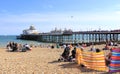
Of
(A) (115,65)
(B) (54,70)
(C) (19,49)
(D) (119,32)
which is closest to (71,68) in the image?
(B) (54,70)

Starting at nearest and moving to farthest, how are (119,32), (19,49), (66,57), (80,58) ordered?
(80,58) < (66,57) < (19,49) < (119,32)

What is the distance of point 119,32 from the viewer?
69.8 m

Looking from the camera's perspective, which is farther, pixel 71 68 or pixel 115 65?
pixel 71 68

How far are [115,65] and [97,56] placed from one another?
1362 mm

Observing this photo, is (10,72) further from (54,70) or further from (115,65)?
(115,65)

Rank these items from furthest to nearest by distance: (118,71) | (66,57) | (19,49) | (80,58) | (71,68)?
1. (19,49)
2. (66,57)
3. (80,58)
4. (71,68)
5. (118,71)

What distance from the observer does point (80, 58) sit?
14.8 metres

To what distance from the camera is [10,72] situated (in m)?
12.9

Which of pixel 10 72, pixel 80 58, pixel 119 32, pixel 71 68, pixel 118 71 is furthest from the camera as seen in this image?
pixel 119 32

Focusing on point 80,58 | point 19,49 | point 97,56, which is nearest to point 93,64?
point 97,56

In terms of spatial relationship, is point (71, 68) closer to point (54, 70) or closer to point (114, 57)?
point (54, 70)

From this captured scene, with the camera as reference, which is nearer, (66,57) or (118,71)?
(118,71)

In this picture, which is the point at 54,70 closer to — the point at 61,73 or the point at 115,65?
the point at 61,73

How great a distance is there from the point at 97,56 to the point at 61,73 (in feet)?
6.22
